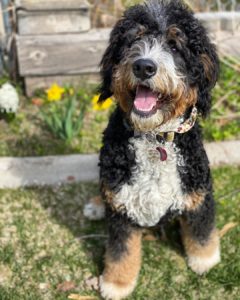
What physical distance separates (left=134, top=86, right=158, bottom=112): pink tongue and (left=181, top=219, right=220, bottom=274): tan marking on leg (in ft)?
3.36

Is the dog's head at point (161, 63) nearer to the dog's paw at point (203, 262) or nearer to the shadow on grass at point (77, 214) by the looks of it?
the dog's paw at point (203, 262)

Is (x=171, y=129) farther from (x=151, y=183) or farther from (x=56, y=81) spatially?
(x=56, y=81)

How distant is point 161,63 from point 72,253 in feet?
5.47

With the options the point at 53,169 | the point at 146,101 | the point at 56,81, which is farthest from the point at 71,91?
the point at 146,101

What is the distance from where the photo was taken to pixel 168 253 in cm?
351

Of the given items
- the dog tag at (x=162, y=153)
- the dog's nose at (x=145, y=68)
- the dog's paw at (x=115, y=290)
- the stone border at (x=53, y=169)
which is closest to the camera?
the dog's nose at (x=145, y=68)

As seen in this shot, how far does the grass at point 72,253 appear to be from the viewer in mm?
3271

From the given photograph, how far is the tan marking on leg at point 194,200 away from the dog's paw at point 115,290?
0.67 metres

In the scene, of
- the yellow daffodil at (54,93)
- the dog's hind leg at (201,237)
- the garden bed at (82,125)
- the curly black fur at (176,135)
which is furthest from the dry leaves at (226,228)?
the yellow daffodil at (54,93)

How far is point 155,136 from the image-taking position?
9.29 ft

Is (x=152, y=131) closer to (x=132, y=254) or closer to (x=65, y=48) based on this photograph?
(x=132, y=254)

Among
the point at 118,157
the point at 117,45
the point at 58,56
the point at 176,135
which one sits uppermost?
the point at 117,45

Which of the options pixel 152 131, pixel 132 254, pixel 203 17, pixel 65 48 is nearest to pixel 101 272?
pixel 132 254

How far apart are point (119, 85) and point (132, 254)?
1127mm
